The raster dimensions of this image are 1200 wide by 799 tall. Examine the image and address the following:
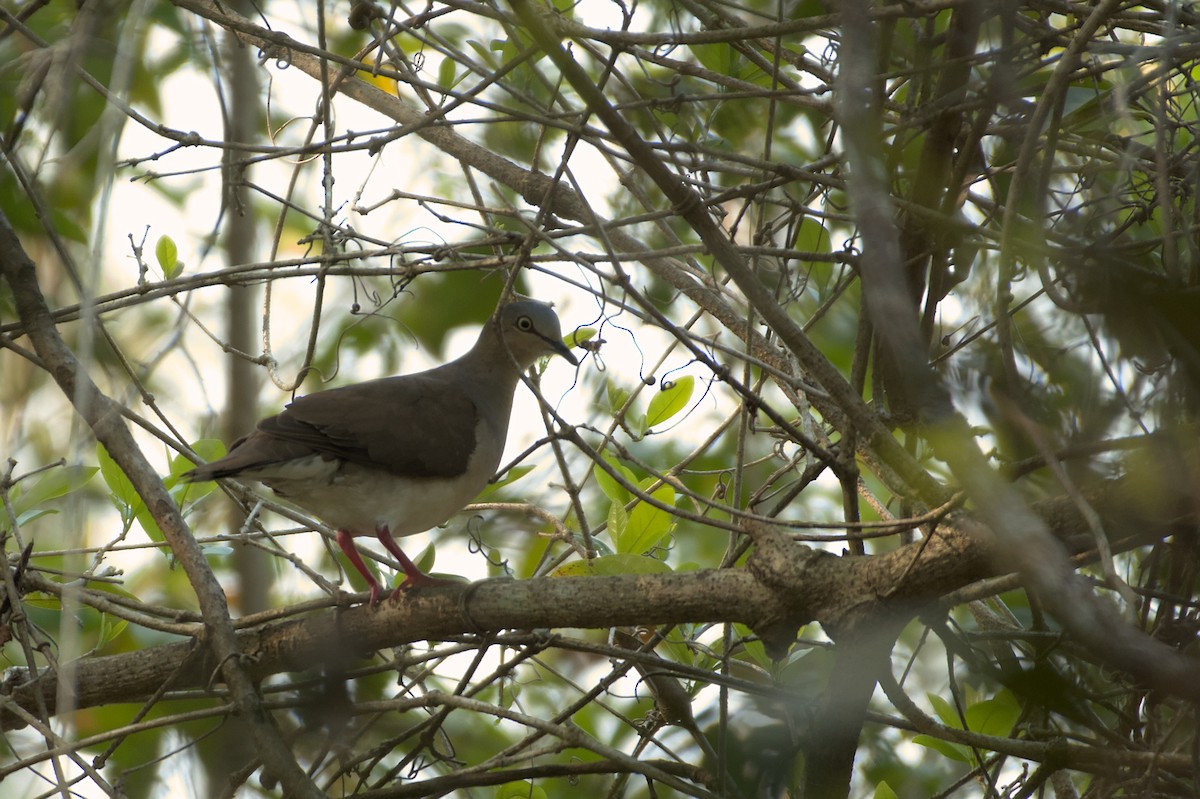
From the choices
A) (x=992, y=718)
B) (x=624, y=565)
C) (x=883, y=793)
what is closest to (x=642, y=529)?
(x=624, y=565)

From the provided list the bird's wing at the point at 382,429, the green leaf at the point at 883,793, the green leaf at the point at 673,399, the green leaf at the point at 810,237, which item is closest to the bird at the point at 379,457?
the bird's wing at the point at 382,429

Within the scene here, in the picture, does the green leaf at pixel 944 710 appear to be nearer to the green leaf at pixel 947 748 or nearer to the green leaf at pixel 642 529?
the green leaf at pixel 947 748

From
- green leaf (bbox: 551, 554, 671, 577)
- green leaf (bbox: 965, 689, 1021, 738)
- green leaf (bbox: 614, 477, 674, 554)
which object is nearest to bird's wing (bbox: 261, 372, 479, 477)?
green leaf (bbox: 614, 477, 674, 554)

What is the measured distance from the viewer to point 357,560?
439 cm

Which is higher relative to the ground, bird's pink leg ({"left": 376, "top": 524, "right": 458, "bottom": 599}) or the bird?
the bird

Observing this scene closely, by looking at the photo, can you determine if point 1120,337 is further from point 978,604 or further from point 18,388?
point 18,388

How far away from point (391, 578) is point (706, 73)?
2263 mm

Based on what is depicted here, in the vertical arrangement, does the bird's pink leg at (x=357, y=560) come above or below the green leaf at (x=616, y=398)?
below

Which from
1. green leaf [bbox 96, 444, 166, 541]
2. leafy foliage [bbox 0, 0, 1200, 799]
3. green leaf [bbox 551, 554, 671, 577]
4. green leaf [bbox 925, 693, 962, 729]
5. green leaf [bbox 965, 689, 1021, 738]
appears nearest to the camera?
leafy foliage [bbox 0, 0, 1200, 799]

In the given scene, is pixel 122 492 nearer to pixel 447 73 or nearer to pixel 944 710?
pixel 447 73

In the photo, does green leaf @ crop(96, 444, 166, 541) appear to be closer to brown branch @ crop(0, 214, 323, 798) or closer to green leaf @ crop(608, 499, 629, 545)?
brown branch @ crop(0, 214, 323, 798)

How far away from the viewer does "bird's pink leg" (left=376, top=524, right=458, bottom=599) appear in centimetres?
394

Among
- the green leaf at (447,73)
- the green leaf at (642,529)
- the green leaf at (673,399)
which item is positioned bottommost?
the green leaf at (642,529)

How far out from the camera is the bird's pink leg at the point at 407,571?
394 centimetres
